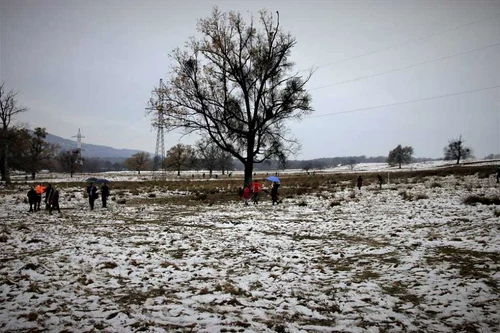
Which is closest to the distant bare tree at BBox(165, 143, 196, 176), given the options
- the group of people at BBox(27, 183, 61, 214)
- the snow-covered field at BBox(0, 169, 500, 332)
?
the group of people at BBox(27, 183, 61, 214)

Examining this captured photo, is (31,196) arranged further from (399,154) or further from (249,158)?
(399,154)

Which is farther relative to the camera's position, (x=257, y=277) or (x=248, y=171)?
(x=248, y=171)

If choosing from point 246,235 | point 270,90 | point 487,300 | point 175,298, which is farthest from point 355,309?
point 270,90

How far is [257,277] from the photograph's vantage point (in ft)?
18.6

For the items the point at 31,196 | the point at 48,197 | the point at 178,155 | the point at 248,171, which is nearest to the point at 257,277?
the point at 48,197

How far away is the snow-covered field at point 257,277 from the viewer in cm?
396

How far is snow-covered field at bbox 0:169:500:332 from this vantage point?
156 inches

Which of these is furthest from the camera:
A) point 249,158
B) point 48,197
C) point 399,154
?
point 399,154

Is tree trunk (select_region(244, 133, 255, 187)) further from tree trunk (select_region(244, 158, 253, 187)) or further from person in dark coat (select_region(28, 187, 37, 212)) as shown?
person in dark coat (select_region(28, 187, 37, 212))

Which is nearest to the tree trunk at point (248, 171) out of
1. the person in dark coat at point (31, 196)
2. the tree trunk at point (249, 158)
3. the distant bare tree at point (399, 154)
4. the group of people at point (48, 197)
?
the tree trunk at point (249, 158)

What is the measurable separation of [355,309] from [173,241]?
5.85m

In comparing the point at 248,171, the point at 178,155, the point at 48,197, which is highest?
the point at 178,155

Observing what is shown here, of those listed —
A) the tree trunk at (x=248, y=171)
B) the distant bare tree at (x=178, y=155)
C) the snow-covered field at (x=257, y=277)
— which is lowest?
the snow-covered field at (x=257, y=277)

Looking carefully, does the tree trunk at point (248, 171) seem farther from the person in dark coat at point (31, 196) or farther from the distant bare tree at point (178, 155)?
the distant bare tree at point (178, 155)
